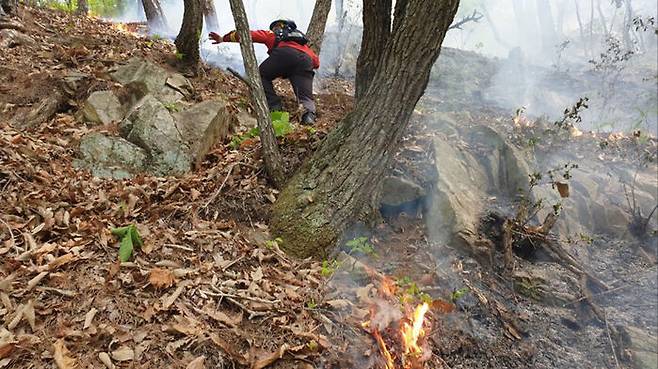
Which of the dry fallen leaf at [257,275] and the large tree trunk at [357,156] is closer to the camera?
the dry fallen leaf at [257,275]

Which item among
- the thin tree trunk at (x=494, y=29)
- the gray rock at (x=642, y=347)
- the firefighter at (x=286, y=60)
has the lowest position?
the gray rock at (x=642, y=347)

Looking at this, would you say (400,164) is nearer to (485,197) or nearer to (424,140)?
(424,140)

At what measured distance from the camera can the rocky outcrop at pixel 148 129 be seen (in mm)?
4258

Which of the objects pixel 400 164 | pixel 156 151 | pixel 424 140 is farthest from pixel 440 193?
pixel 156 151

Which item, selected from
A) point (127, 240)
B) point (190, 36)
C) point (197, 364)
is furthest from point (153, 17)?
point (197, 364)

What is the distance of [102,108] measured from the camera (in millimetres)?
4934

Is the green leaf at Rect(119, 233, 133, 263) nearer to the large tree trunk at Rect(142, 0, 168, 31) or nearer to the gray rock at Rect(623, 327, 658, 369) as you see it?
the gray rock at Rect(623, 327, 658, 369)

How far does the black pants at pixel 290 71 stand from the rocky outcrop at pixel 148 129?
80cm

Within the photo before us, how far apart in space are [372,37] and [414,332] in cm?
271

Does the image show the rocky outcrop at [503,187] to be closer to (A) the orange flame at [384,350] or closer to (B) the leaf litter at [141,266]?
(B) the leaf litter at [141,266]

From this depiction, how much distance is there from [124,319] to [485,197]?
464 cm

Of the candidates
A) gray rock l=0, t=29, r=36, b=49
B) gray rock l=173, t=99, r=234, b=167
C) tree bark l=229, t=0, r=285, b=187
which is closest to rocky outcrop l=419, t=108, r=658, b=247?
tree bark l=229, t=0, r=285, b=187

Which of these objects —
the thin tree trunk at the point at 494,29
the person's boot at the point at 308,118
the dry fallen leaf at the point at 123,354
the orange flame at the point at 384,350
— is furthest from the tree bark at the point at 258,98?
the thin tree trunk at the point at 494,29

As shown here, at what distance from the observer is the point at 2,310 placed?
7.86 ft
